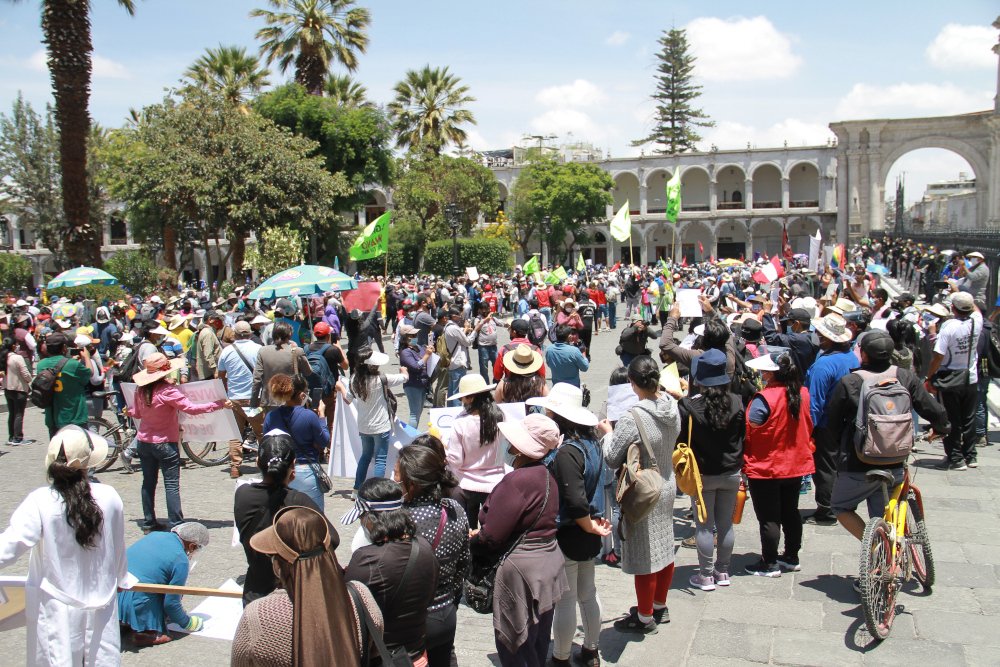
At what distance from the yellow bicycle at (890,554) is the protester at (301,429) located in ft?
11.6

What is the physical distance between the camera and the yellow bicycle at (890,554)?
4.74 metres

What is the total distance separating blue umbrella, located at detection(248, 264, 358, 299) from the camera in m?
13.3

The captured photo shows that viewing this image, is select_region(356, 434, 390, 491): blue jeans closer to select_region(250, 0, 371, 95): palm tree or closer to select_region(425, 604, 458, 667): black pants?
select_region(425, 604, 458, 667): black pants

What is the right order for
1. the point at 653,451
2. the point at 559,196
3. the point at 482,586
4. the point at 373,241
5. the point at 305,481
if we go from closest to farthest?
the point at 482,586
the point at 653,451
the point at 305,481
the point at 373,241
the point at 559,196

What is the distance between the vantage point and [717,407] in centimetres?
541

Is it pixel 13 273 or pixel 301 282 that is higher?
pixel 13 273

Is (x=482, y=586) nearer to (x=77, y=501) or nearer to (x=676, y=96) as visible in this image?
(x=77, y=501)

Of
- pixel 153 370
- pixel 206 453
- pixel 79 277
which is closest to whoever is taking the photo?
pixel 153 370

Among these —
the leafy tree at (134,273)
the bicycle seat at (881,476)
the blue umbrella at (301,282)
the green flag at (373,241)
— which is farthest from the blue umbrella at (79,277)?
the bicycle seat at (881,476)

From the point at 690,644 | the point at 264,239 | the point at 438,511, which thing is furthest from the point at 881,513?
the point at 264,239

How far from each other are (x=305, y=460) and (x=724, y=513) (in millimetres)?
2900

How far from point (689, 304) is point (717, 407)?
465 centimetres

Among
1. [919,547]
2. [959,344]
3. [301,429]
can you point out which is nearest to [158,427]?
[301,429]

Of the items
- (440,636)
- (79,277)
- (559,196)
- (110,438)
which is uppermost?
(559,196)
